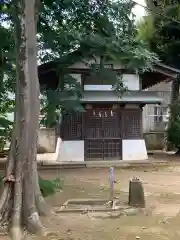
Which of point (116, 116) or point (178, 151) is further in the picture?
point (178, 151)

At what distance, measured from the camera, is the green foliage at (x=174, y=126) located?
23188 millimetres

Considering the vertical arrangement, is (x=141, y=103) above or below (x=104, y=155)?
above

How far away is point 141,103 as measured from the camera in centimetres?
2034

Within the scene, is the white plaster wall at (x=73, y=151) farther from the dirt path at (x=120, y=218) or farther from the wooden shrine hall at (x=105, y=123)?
the dirt path at (x=120, y=218)

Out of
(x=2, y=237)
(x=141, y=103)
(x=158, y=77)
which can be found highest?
(x=158, y=77)

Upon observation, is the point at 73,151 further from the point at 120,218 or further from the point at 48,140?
the point at 120,218

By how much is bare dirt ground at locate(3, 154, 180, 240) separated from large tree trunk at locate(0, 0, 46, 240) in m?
0.62

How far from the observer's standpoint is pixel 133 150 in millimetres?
20453

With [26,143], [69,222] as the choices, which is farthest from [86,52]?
[69,222]

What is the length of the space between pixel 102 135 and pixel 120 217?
39.5ft

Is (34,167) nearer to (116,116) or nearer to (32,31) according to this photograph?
(32,31)

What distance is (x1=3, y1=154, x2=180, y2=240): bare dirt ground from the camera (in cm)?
702

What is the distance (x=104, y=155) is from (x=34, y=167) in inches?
501

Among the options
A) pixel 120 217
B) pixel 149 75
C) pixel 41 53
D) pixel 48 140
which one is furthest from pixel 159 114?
pixel 120 217
